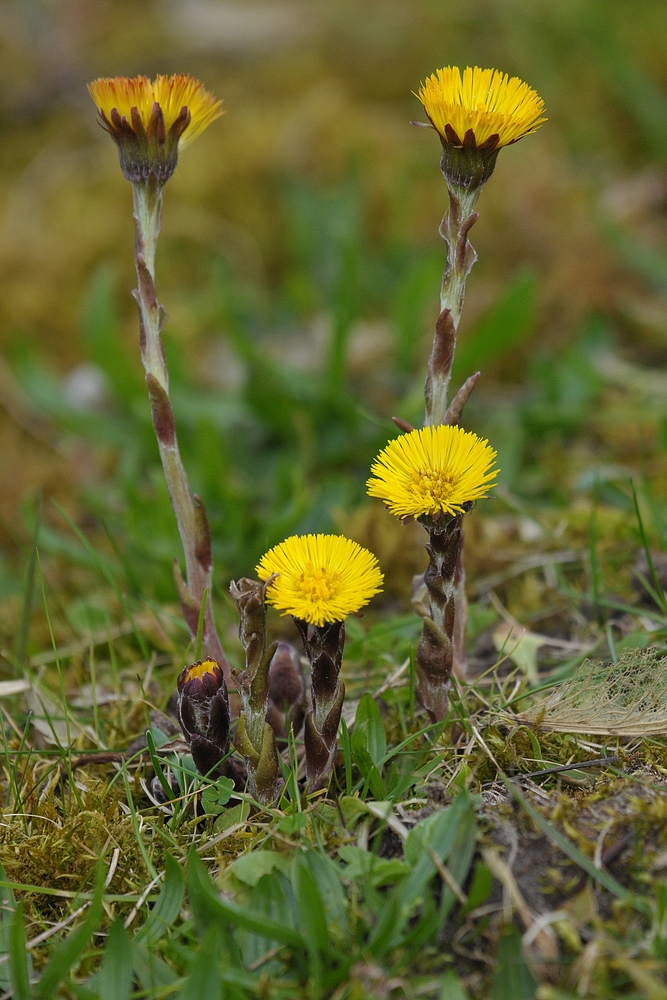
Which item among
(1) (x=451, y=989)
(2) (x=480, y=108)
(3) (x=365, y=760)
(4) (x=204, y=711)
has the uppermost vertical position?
(2) (x=480, y=108)

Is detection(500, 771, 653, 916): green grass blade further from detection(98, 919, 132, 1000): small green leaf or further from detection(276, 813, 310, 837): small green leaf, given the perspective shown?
detection(98, 919, 132, 1000): small green leaf

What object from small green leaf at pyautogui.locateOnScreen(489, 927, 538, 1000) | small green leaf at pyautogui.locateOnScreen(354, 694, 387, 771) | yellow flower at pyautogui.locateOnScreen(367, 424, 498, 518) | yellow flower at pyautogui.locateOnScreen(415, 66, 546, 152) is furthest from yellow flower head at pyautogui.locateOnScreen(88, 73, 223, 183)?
small green leaf at pyautogui.locateOnScreen(489, 927, 538, 1000)

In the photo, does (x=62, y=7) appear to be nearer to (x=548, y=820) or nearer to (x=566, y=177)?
(x=566, y=177)

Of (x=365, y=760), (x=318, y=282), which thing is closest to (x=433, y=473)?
(x=365, y=760)

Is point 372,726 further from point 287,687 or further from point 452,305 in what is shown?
point 452,305

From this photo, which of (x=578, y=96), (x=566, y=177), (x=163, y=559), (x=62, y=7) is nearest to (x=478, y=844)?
(x=163, y=559)

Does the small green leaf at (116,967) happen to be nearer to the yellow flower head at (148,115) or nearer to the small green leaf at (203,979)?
the small green leaf at (203,979)

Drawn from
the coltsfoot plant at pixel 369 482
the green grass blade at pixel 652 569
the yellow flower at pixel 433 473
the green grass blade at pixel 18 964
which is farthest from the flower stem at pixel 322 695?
the green grass blade at pixel 652 569
